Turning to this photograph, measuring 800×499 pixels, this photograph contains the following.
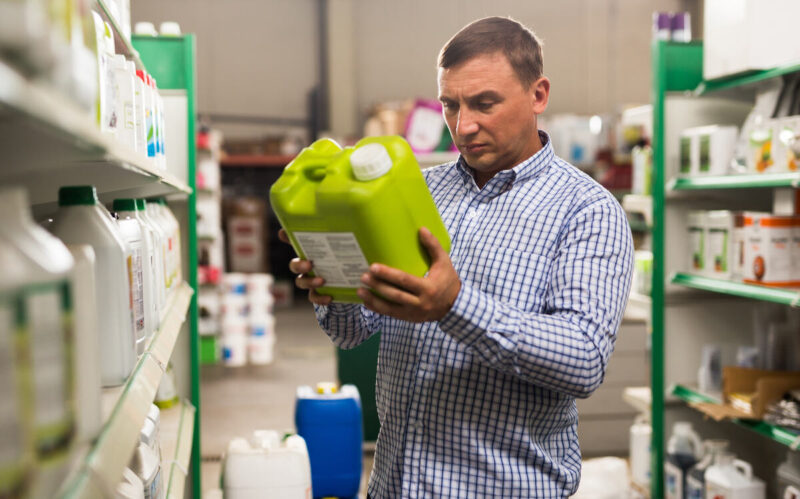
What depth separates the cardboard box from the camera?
3.26 metres

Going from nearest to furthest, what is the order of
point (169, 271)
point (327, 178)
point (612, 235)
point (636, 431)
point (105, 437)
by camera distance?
point (105, 437) < point (327, 178) < point (612, 235) < point (169, 271) < point (636, 431)

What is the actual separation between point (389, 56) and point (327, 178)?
38.0 feet

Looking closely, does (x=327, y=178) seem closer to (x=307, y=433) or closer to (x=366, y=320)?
(x=366, y=320)

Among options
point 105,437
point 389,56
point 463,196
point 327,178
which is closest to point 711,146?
point 463,196

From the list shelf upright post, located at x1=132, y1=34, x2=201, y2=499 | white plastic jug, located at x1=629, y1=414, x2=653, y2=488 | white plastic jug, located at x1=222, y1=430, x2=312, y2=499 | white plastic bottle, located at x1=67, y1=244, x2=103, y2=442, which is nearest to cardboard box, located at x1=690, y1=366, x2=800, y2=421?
white plastic jug, located at x1=629, y1=414, x2=653, y2=488

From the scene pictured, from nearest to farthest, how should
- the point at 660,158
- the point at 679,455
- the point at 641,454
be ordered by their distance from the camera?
the point at 679,455 < the point at 660,158 < the point at 641,454

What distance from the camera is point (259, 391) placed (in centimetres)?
680

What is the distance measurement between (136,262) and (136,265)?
0.5 inches

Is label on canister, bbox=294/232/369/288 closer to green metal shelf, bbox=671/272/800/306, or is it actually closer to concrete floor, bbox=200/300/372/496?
green metal shelf, bbox=671/272/800/306

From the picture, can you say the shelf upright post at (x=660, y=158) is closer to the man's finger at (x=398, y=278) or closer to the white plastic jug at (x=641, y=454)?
the white plastic jug at (x=641, y=454)

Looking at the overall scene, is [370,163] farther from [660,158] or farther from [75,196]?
[660,158]

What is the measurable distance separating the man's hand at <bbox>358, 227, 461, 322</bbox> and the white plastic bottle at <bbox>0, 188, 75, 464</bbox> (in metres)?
0.53

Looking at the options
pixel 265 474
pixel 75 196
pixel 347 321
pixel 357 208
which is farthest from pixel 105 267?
pixel 265 474

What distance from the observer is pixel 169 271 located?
2584mm
